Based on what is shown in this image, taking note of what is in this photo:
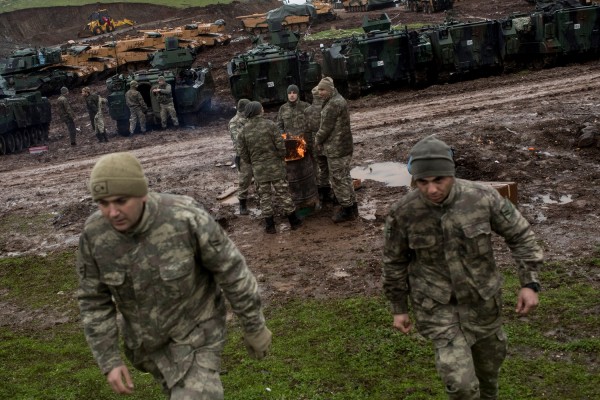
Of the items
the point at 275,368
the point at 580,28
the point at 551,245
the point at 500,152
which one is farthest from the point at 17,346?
the point at 580,28

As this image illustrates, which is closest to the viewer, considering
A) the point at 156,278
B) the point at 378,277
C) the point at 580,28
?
the point at 156,278

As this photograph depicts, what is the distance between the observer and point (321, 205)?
37.8ft

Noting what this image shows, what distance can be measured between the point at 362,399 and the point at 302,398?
455mm

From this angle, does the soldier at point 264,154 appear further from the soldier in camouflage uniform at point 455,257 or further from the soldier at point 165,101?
the soldier at point 165,101

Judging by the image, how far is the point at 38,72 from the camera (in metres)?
31.3

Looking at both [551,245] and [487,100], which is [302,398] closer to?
[551,245]

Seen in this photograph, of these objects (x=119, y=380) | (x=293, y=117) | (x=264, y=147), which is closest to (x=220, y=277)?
(x=119, y=380)

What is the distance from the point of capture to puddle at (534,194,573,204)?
10.3 m

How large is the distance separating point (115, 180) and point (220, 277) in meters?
0.73

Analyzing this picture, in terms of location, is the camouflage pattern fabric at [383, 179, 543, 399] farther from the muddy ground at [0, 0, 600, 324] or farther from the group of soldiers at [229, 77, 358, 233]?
the group of soldiers at [229, 77, 358, 233]

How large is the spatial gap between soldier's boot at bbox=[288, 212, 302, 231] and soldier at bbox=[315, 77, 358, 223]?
66 cm

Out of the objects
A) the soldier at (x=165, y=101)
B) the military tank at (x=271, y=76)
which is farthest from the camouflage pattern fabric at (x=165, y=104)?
the military tank at (x=271, y=76)

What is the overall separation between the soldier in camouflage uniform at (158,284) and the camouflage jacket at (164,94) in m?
17.5

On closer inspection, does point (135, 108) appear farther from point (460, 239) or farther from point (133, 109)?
point (460, 239)
